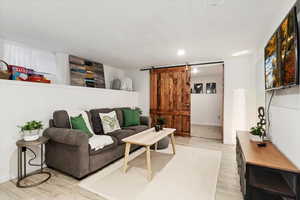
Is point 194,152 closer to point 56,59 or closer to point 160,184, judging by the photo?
point 160,184

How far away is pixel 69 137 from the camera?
200 cm

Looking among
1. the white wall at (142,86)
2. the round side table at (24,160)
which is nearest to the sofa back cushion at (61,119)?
the round side table at (24,160)

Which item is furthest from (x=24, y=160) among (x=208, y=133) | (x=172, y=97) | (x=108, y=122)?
(x=208, y=133)

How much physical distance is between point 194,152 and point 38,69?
3743mm

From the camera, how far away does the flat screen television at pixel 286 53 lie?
1175mm

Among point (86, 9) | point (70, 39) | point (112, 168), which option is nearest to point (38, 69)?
point (70, 39)

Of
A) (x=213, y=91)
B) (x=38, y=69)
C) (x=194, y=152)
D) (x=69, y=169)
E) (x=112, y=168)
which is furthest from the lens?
(x=213, y=91)

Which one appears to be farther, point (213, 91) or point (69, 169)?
point (213, 91)

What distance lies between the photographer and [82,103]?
126 inches

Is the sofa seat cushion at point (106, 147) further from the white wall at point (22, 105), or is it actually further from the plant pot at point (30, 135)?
the white wall at point (22, 105)

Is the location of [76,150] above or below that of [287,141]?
below

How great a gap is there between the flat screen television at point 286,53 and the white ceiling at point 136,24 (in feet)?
1.34

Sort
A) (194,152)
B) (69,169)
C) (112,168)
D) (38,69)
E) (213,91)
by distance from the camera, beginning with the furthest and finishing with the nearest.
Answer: (213,91), (194,152), (38,69), (112,168), (69,169)

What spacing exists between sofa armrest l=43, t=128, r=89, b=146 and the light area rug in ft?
1.89
